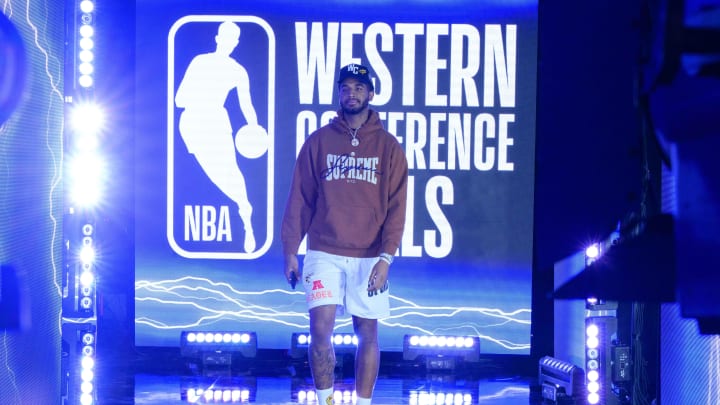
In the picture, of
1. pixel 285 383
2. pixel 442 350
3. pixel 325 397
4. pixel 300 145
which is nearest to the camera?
pixel 325 397

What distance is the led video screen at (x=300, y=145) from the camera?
6.32 metres

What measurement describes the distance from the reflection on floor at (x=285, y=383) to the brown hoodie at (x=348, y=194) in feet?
4.58

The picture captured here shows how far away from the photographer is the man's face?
428 cm

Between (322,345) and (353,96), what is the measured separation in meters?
1.18

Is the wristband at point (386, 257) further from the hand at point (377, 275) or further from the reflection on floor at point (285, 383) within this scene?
the reflection on floor at point (285, 383)

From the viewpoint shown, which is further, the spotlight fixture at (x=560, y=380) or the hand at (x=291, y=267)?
the spotlight fixture at (x=560, y=380)

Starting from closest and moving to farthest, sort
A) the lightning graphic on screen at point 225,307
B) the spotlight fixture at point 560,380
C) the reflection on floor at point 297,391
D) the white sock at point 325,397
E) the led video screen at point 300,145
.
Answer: the white sock at point 325,397
the spotlight fixture at point 560,380
the reflection on floor at point 297,391
the led video screen at point 300,145
the lightning graphic on screen at point 225,307

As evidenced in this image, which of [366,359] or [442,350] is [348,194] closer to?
[366,359]

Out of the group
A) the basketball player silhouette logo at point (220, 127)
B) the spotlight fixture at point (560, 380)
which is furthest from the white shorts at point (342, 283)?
the basketball player silhouette logo at point (220, 127)

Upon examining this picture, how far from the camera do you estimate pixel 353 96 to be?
429 cm

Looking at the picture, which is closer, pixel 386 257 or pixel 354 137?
pixel 386 257

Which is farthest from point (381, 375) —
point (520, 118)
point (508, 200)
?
point (520, 118)

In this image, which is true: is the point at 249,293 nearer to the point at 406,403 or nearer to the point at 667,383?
the point at 406,403

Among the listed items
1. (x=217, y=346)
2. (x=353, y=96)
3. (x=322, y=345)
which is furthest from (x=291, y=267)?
(x=217, y=346)
